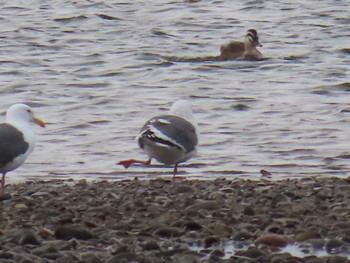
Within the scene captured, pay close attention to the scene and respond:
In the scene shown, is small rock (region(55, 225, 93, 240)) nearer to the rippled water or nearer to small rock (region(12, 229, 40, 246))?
small rock (region(12, 229, 40, 246))

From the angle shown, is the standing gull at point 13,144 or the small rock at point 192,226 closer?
the small rock at point 192,226

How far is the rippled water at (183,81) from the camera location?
13.7 metres

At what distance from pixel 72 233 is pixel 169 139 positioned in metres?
3.86

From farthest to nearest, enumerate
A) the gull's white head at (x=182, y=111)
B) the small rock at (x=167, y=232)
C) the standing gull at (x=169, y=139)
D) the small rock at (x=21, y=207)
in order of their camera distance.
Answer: the gull's white head at (x=182, y=111) < the standing gull at (x=169, y=139) < the small rock at (x=21, y=207) < the small rock at (x=167, y=232)

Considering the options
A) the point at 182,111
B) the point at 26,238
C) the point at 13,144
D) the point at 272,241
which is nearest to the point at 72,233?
the point at 26,238

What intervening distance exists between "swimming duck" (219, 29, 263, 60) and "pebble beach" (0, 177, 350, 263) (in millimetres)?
11905

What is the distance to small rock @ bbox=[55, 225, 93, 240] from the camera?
7.61 m

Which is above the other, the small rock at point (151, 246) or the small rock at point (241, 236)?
the small rock at point (151, 246)

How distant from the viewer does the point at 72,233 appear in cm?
761


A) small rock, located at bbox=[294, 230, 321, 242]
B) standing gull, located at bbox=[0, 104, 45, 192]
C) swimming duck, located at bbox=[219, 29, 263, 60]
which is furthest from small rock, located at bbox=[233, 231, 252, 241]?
→ swimming duck, located at bbox=[219, 29, 263, 60]

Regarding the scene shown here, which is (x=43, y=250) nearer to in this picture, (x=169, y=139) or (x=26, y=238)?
(x=26, y=238)

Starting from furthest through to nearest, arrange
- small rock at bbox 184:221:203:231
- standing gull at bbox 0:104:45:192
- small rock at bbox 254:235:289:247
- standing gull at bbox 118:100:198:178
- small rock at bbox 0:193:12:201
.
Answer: standing gull at bbox 118:100:198:178 < standing gull at bbox 0:104:45:192 < small rock at bbox 0:193:12:201 < small rock at bbox 184:221:203:231 < small rock at bbox 254:235:289:247

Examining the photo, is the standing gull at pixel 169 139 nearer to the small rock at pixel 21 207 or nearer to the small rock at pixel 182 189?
the small rock at pixel 182 189

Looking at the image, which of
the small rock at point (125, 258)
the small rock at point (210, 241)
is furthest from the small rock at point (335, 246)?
the small rock at point (125, 258)
